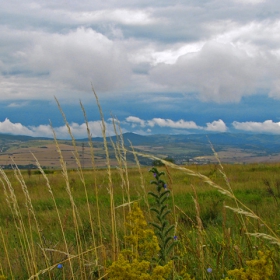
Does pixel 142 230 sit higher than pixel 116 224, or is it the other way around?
pixel 142 230

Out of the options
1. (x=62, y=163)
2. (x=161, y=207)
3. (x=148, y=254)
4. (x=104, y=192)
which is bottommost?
(x=104, y=192)

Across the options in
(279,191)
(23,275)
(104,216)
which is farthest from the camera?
(279,191)

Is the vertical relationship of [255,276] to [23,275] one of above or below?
above

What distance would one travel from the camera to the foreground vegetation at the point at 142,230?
238cm

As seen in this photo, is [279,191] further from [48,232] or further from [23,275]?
[23,275]

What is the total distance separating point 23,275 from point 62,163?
185 centimetres

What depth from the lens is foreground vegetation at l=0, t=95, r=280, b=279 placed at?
2.38m

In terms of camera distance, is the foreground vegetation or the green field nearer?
the foreground vegetation

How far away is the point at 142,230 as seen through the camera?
2398 millimetres

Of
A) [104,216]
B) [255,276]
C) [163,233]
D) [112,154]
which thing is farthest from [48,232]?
[255,276]

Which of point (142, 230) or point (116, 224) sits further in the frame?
point (116, 224)

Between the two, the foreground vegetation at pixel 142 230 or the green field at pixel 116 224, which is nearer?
the foreground vegetation at pixel 142 230

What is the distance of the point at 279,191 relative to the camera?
10.3m

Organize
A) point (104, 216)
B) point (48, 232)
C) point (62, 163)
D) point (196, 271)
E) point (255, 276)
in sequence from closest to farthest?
point (255, 276) < point (62, 163) < point (196, 271) < point (48, 232) < point (104, 216)
